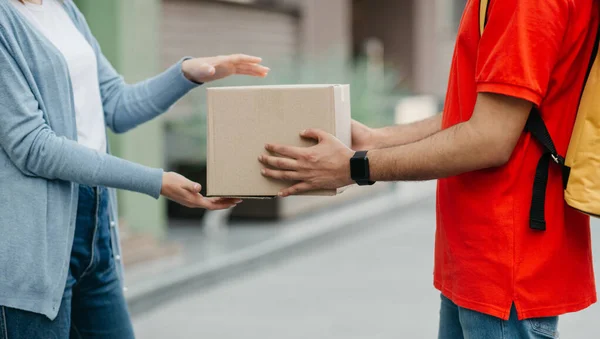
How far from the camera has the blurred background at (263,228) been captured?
6133 mm

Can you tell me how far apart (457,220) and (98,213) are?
1.12 metres

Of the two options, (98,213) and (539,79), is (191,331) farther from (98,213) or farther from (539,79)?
(539,79)

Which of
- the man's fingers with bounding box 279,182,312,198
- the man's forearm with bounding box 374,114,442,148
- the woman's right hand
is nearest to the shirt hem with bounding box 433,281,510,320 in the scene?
the man's fingers with bounding box 279,182,312,198

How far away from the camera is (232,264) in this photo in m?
7.44

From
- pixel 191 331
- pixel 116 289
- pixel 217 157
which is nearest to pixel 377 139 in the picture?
pixel 217 157

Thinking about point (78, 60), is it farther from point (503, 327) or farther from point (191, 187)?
point (503, 327)

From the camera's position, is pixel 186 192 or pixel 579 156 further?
pixel 186 192

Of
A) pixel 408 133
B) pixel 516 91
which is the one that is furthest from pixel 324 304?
pixel 516 91

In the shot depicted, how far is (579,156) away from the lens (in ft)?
7.09

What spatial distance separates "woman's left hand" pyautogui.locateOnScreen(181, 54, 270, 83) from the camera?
2996mm

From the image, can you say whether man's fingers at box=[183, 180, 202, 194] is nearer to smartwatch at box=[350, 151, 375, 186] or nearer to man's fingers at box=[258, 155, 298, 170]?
man's fingers at box=[258, 155, 298, 170]

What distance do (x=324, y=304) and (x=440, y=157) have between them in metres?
4.28

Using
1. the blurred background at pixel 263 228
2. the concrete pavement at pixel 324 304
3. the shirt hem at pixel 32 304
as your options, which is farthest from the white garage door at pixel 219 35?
the shirt hem at pixel 32 304

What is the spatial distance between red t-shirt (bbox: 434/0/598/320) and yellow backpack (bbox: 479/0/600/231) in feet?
0.08
